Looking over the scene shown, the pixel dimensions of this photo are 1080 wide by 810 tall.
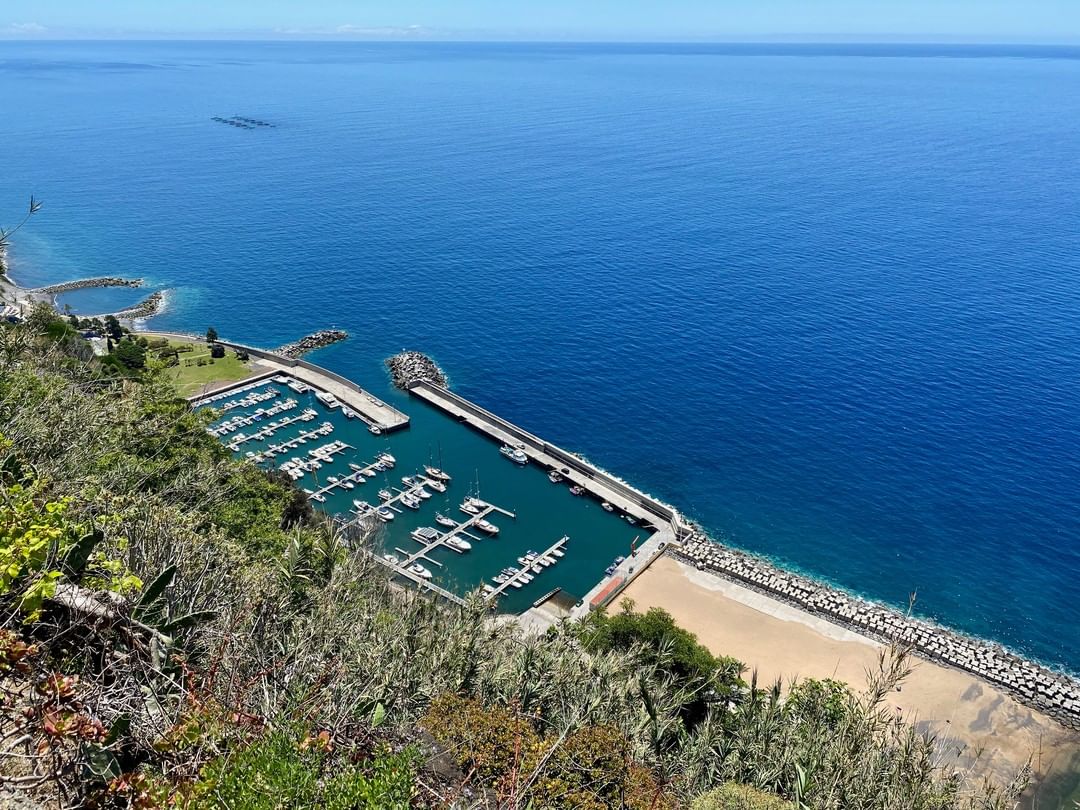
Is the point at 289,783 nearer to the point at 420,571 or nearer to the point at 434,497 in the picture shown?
the point at 420,571

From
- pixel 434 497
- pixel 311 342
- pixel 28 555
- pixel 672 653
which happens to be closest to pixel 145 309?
pixel 311 342

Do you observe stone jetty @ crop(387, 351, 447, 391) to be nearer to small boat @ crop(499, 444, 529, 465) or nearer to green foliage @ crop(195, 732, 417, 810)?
small boat @ crop(499, 444, 529, 465)

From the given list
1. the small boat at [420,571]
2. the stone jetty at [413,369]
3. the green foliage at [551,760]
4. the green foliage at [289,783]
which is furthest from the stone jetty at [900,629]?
the green foliage at [289,783]

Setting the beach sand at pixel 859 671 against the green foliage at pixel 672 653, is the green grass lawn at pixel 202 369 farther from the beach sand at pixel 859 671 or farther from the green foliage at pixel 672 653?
the green foliage at pixel 672 653

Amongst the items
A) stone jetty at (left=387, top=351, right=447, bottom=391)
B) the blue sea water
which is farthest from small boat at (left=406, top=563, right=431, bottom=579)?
stone jetty at (left=387, top=351, right=447, bottom=391)

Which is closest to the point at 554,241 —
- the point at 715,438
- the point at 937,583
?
the point at 715,438

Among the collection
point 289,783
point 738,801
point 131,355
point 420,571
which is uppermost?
point 289,783
